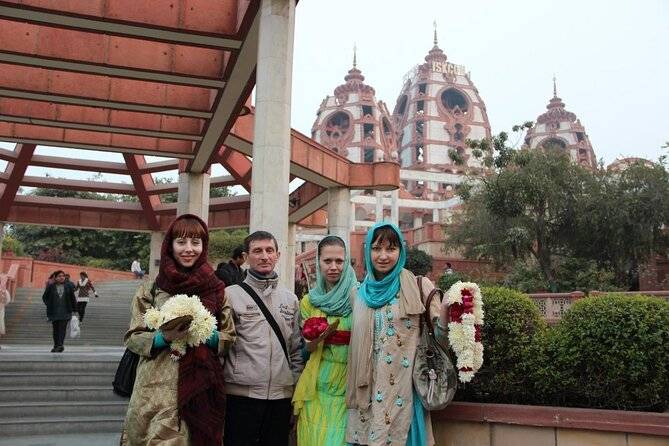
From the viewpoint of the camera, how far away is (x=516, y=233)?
20953mm

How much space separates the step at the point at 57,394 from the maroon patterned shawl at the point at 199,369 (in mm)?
3387

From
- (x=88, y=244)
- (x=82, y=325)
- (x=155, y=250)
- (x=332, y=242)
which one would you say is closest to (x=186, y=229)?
(x=332, y=242)

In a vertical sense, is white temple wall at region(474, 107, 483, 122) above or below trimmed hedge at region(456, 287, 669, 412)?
above

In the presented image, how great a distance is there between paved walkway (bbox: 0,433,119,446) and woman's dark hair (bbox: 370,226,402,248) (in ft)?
11.4

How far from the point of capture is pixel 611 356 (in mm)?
3428

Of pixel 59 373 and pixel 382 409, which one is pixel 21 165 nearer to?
pixel 59 373

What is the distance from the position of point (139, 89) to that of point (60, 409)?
21.3 feet

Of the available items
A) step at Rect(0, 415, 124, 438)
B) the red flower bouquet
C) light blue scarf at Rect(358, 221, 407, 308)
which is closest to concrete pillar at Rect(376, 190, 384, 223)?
step at Rect(0, 415, 124, 438)

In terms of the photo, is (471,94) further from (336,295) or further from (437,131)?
(336,295)

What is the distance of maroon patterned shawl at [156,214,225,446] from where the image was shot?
2590 millimetres

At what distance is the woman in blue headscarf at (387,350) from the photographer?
8.82 ft

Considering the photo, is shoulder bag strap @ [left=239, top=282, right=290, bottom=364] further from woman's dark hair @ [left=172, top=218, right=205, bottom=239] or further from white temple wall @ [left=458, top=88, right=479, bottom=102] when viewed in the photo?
white temple wall @ [left=458, top=88, right=479, bottom=102]

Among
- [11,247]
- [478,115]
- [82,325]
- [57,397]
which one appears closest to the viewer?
[57,397]

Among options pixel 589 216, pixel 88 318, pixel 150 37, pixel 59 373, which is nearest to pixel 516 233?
pixel 589 216
